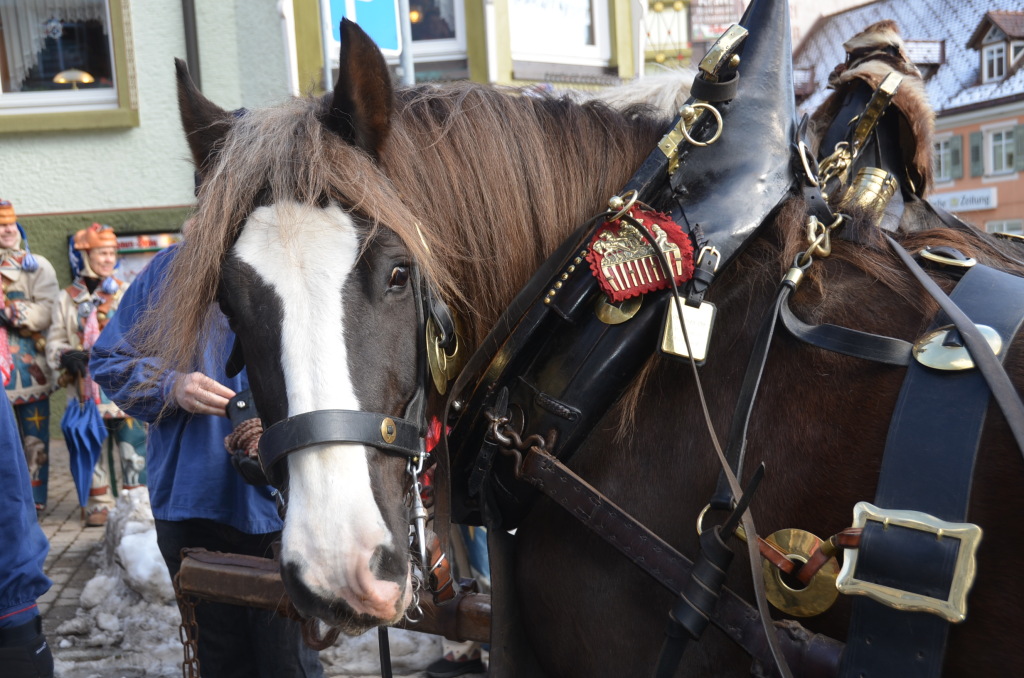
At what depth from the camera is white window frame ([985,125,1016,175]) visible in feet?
77.1

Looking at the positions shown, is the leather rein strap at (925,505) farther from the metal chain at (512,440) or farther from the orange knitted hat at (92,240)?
the orange knitted hat at (92,240)

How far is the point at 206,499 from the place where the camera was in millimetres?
2564

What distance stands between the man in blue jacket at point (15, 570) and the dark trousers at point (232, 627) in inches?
14.7

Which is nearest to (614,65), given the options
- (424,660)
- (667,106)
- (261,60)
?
(261,60)

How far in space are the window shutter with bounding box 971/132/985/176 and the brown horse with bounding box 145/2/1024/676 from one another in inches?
1016

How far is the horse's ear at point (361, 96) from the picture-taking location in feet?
5.00

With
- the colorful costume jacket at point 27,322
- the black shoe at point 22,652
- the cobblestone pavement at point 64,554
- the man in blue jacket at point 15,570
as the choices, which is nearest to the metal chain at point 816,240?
the man in blue jacket at point 15,570

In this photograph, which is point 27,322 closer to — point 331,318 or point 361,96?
point 361,96

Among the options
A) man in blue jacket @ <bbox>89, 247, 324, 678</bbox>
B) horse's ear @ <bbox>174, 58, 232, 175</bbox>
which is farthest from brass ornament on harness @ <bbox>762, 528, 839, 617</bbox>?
man in blue jacket @ <bbox>89, 247, 324, 678</bbox>

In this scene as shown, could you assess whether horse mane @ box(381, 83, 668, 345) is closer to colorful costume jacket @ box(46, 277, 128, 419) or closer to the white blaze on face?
the white blaze on face

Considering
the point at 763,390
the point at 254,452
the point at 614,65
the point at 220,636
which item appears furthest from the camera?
the point at 614,65

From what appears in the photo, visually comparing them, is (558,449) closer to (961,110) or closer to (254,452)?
(254,452)

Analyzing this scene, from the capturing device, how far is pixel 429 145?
5.28ft

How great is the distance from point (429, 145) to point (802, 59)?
26.4m
